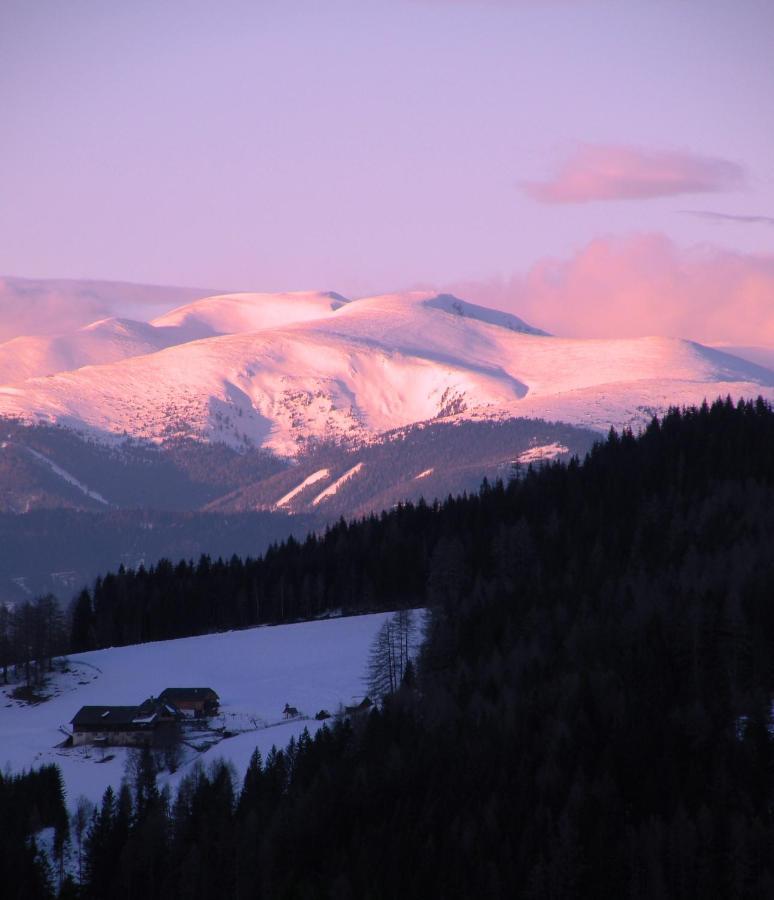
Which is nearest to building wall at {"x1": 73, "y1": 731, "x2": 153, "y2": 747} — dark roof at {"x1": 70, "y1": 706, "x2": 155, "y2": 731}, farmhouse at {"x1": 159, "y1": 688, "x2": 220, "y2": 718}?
dark roof at {"x1": 70, "y1": 706, "x2": 155, "y2": 731}

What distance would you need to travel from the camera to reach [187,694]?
13900 cm

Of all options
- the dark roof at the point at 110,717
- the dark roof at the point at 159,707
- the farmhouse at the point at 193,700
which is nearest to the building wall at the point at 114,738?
the dark roof at the point at 110,717

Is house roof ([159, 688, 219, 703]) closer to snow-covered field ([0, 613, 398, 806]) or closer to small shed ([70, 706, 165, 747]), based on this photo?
snow-covered field ([0, 613, 398, 806])

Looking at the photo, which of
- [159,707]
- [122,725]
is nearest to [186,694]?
[159,707]

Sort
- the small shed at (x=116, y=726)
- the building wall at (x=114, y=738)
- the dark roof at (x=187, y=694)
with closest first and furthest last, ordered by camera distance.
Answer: the building wall at (x=114, y=738)
the small shed at (x=116, y=726)
the dark roof at (x=187, y=694)

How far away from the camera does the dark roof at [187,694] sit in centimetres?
13825

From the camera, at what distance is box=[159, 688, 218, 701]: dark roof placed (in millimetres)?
138250

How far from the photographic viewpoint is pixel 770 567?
5276 inches

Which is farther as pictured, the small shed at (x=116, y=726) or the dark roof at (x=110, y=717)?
the dark roof at (x=110, y=717)

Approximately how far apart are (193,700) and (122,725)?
9.43 m

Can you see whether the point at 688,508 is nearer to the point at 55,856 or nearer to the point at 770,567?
the point at 770,567

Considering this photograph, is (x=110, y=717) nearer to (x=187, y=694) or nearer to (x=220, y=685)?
(x=187, y=694)

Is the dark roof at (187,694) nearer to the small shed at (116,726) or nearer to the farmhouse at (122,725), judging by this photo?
the farmhouse at (122,725)

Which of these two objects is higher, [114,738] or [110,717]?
[110,717]
